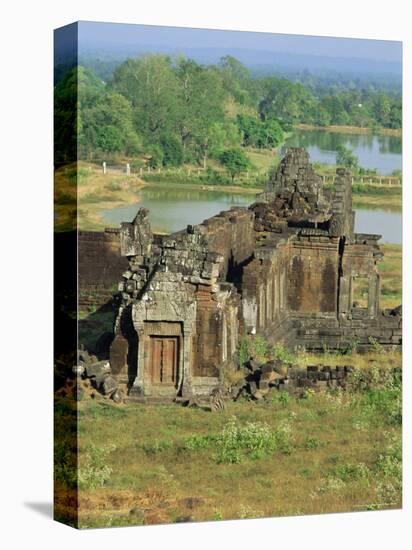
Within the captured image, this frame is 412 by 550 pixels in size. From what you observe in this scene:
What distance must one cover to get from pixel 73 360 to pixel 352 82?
201 inches

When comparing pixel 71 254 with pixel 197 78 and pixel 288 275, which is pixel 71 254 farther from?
pixel 288 275

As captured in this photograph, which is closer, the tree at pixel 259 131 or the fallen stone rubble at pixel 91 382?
the fallen stone rubble at pixel 91 382

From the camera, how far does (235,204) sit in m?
27.7

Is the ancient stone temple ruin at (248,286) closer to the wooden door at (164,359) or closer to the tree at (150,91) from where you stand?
the wooden door at (164,359)

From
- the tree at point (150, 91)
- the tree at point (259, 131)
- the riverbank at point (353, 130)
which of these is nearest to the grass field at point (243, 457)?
the riverbank at point (353, 130)

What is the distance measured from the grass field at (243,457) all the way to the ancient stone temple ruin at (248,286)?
2.02 feet

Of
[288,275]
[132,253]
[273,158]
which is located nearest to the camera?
[132,253]

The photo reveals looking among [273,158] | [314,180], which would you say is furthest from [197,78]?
[314,180]

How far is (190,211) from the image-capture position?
88.0 ft

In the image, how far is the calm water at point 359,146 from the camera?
26234 mm

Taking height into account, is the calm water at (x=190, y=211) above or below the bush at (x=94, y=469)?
above

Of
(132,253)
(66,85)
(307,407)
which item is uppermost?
(66,85)

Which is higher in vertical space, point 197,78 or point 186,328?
point 197,78

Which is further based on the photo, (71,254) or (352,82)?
(352,82)
